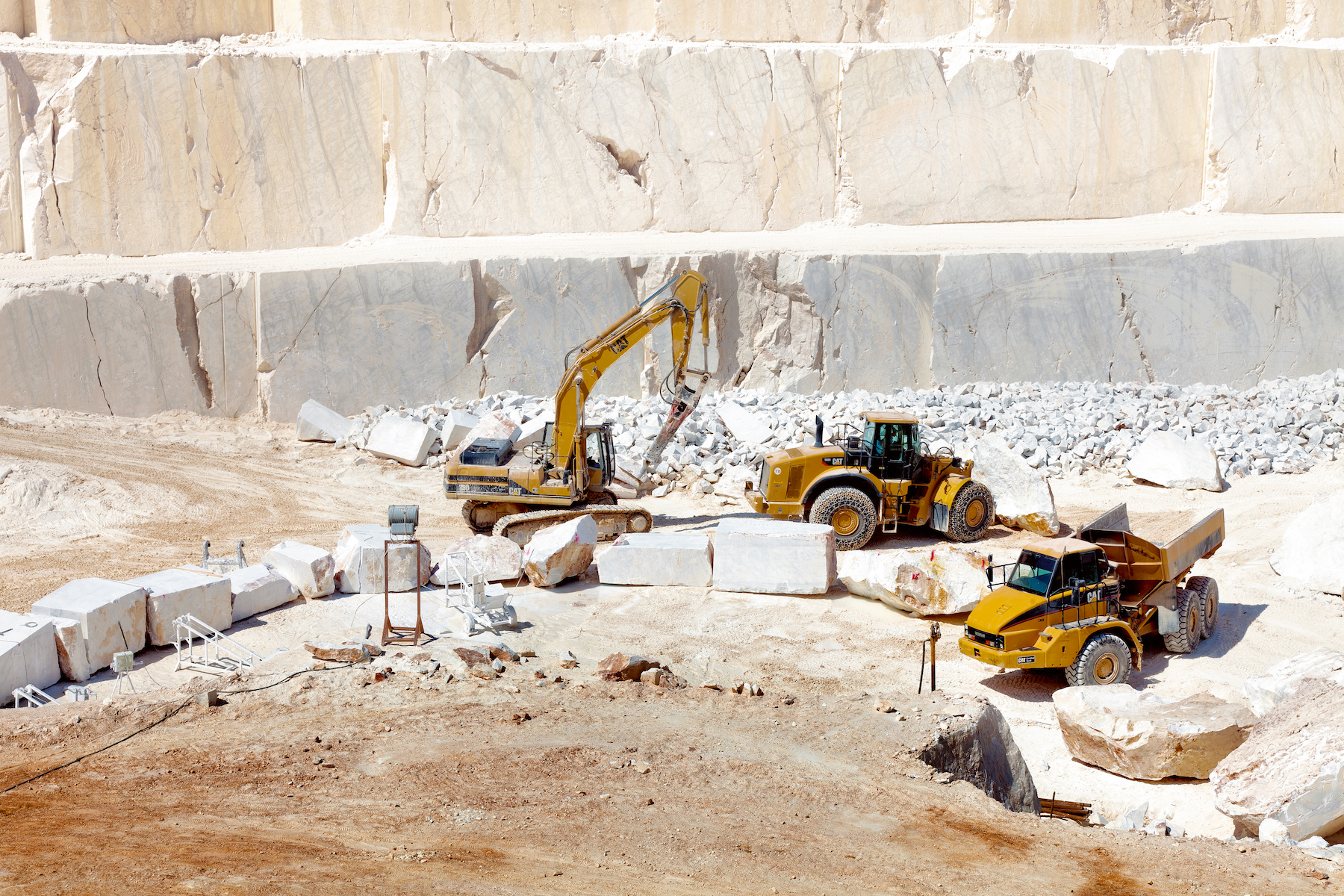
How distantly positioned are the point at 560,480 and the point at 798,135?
14.0m

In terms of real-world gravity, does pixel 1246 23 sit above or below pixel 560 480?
above

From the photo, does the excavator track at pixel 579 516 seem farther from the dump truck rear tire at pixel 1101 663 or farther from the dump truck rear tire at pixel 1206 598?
the dump truck rear tire at pixel 1206 598

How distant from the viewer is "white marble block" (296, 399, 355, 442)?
1902cm

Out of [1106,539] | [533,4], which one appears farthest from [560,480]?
[533,4]

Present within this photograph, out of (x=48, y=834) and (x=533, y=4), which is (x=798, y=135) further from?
(x=48, y=834)

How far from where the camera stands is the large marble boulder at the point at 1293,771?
24.7 ft

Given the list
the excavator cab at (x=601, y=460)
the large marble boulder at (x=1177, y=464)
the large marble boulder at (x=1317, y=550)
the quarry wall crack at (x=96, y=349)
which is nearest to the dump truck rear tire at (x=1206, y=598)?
the large marble boulder at (x=1317, y=550)

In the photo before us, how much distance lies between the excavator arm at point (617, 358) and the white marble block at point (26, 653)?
5.90 metres

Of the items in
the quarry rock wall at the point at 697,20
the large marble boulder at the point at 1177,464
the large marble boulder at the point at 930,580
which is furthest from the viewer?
the quarry rock wall at the point at 697,20

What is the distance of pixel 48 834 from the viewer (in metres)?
6.32

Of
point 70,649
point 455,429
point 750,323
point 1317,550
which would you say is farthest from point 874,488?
point 750,323

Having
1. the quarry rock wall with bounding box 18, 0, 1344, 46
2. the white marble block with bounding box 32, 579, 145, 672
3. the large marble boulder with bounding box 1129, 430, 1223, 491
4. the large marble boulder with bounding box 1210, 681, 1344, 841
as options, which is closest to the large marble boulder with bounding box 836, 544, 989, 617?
the large marble boulder with bounding box 1210, 681, 1344, 841

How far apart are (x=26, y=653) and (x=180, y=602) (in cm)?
135

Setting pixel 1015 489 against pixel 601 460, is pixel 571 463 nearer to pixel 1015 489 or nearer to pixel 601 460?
pixel 601 460
